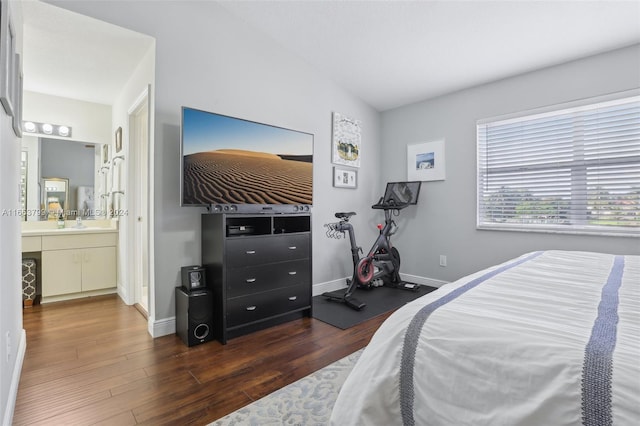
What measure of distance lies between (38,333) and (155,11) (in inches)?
109

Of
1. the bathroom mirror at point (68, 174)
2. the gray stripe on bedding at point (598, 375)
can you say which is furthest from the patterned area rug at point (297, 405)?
the bathroom mirror at point (68, 174)

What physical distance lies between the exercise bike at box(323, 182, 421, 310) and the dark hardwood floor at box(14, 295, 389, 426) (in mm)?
785

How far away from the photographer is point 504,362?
0.76 m

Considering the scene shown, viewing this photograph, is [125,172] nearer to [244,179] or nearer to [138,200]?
[138,200]

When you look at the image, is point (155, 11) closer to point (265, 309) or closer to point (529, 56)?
point (265, 309)

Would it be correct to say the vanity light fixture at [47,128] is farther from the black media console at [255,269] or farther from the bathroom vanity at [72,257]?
the black media console at [255,269]

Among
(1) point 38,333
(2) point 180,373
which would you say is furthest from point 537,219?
(1) point 38,333

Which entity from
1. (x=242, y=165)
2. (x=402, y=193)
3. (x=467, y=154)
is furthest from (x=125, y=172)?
(x=467, y=154)

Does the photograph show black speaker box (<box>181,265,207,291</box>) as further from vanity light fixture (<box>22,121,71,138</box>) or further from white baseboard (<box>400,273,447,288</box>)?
white baseboard (<box>400,273,447,288</box>)

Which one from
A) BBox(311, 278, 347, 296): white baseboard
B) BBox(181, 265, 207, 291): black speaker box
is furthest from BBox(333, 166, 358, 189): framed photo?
BBox(181, 265, 207, 291): black speaker box

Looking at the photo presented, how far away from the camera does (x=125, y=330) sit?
8.62 ft

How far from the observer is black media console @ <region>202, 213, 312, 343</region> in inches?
94.5

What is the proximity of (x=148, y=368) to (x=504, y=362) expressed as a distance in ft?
6.87

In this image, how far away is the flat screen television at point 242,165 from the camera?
8.02 feet
